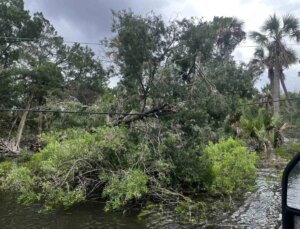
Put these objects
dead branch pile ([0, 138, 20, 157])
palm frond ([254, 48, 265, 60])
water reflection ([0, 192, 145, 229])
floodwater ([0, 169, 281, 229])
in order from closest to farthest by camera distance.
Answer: floodwater ([0, 169, 281, 229]), water reflection ([0, 192, 145, 229]), dead branch pile ([0, 138, 20, 157]), palm frond ([254, 48, 265, 60])

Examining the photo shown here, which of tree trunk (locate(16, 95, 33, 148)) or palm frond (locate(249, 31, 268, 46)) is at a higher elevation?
palm frond (locate(249, 31, 268, 46))

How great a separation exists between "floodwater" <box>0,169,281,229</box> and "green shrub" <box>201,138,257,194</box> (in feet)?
2.75

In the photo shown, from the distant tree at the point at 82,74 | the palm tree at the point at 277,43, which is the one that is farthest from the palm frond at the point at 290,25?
the distant tree at the point at 82,74

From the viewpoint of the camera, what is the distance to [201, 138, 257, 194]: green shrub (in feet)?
43.6

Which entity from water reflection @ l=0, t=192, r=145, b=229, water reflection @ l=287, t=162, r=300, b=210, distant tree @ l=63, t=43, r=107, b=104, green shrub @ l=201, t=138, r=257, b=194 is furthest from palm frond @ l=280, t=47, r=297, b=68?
water reflection @ l=287, t=162, r=300, b=210

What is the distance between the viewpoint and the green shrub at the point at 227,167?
13.3 m

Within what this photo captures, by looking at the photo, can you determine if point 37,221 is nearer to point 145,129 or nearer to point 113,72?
point 145,129

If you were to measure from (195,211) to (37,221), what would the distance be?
4.63 metres

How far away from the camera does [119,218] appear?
1143cm

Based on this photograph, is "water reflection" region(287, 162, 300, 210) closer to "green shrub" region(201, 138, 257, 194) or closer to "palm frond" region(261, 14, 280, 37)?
"green shrub" region(201, 138, 257, 194)

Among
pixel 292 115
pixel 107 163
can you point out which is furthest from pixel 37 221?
pixel 292 115

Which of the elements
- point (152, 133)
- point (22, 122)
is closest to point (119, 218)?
point (152, 133)

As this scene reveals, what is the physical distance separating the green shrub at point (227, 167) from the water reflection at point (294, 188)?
11.5 m

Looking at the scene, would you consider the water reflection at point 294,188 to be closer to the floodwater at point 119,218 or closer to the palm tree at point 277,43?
the floodwater at point 119,218
